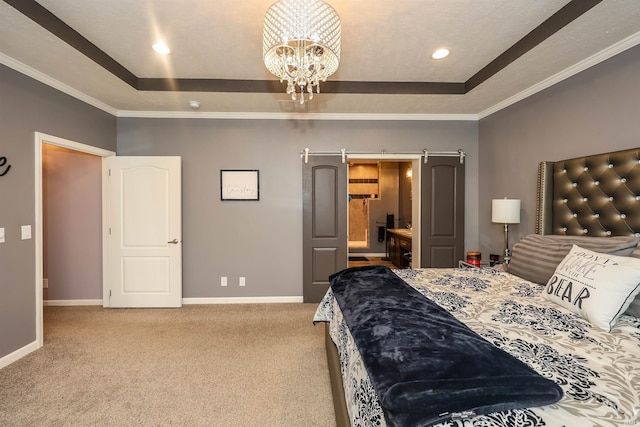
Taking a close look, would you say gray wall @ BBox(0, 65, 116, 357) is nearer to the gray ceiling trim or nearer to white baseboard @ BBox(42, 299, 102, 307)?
the gray ceiling trim

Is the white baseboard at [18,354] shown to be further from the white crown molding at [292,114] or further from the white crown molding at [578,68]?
the white crown molding at [578,68]

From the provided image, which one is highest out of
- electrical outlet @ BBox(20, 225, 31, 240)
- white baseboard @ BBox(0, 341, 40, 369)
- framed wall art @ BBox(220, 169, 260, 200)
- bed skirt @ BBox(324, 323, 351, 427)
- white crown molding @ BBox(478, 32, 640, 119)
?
white crown molding @ BBox(478, 32, 640, 119)

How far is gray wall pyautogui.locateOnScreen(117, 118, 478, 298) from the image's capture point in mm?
3922

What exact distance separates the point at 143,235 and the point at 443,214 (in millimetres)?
4094

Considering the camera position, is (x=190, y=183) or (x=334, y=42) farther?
(x=190, y=183)

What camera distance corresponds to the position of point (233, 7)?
1.94m

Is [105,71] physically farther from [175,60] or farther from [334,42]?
[334,42]

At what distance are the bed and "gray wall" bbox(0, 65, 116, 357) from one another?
2778 millimetres

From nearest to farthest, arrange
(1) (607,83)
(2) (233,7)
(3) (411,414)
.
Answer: (3) (411,414), (2) (233,7), (1) (607,83)

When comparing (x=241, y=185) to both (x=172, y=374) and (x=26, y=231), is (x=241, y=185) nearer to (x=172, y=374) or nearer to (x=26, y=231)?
(x=26, y=231)

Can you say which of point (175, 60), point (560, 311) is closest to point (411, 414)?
point (560, 311)

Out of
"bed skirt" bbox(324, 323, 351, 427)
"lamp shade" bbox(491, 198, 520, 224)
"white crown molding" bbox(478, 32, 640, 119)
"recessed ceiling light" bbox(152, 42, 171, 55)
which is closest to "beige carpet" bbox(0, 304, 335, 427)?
"bed skirt" bbox(324, 323, 351, 427)

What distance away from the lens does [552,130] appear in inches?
111

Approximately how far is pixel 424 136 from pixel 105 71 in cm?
373
